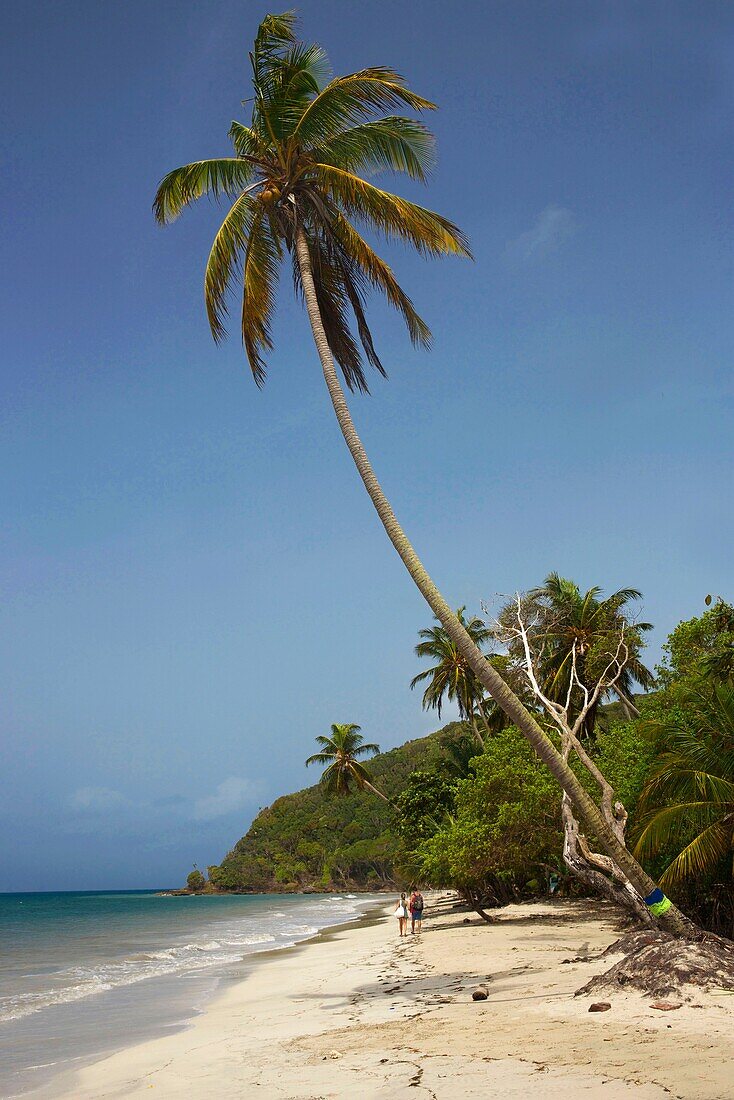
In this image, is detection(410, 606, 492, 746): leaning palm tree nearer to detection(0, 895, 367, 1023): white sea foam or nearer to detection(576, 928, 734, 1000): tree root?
detection(0, 895, 367, 1023): white sea foam

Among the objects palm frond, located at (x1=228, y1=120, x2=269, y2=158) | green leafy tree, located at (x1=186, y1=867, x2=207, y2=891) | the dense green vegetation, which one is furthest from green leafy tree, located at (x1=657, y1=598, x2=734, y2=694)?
green leafy tree, located at (x1=186, y1=867, x2=207, y2=891)

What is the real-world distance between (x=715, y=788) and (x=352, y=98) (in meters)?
11.2

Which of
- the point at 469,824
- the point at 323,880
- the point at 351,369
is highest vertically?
the point at 351,369

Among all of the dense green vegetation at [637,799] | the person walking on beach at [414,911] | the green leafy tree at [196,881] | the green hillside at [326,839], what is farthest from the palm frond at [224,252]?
the green leafy tree at [196,881]

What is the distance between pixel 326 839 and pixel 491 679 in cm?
8577

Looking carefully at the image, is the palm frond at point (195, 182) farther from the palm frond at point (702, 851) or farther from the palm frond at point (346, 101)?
the palm frond at point (702, 851)

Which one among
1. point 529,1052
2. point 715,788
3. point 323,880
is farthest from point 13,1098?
point 323,880

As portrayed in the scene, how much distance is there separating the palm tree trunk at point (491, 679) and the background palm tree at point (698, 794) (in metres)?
1.14

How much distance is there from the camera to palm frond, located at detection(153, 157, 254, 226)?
487 inches

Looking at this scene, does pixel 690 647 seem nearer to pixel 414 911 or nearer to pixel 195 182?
pixel 414 911

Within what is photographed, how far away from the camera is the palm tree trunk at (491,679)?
984 cm

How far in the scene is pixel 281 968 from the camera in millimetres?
19281

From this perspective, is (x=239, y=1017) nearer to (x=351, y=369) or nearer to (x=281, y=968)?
(x=281, y=968)

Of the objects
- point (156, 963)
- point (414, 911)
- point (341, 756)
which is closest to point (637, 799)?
point (414, 911)
